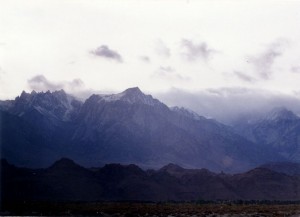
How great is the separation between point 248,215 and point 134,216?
93.2ft

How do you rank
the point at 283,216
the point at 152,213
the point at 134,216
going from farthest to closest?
1. the point at 152,213
2. the point at 134,216
3. the point at 283,216

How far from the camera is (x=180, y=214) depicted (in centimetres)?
14200

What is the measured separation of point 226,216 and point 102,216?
33.2 meters

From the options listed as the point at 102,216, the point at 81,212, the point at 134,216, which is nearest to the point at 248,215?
the point at 134,216

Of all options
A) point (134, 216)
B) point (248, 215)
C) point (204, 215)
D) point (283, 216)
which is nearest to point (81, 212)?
point (134, 216)

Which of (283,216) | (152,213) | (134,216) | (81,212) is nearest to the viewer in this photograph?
(283,216)

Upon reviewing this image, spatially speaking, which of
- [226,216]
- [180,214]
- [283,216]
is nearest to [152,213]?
[180,214]

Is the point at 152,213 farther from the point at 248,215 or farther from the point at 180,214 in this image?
the point at 248,215

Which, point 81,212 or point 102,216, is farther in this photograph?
point 81,212

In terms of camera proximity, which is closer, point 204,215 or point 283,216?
point 283,216

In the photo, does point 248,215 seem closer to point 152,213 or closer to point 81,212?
point 152,213

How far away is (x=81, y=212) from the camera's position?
515ft

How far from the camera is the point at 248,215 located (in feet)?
441

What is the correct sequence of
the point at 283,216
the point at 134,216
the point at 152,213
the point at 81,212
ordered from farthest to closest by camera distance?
the point at 81,212, the point at 152,213, the point at 134,216, the point at 283,216
